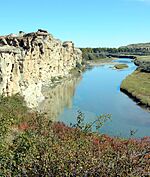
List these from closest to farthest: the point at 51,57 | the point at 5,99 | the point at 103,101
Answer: the point at 5,99
the point at 103,101
the point at 51,57

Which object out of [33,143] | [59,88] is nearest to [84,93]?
[59,88]

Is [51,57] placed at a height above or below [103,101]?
above

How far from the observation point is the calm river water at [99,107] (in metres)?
27.6

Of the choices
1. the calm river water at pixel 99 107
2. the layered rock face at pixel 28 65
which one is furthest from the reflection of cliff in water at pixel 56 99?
the layered rock face at pixel 28 65

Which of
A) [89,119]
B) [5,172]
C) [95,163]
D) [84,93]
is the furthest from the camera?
[84,93]

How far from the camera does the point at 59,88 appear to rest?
156 ft

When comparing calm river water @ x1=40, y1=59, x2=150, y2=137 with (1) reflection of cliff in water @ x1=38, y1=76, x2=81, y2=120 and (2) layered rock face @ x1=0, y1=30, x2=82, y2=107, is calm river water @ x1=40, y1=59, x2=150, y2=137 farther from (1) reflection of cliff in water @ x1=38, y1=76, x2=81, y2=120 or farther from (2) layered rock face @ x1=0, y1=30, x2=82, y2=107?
(2) layered rock face @ x1=0, y1=30, x2=82, y2=107

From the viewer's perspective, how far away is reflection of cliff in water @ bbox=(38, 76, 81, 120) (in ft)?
104

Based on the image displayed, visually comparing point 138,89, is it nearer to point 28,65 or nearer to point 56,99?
point 56,99

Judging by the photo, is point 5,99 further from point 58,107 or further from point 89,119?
point 58,107

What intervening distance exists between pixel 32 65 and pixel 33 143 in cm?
2640

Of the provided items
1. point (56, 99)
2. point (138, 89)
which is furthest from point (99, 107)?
point (138, 89)

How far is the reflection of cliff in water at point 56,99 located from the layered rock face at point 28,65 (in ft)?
3.66

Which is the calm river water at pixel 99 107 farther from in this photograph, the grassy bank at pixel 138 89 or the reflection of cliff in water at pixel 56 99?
the grassy bank at pixel 138 89
